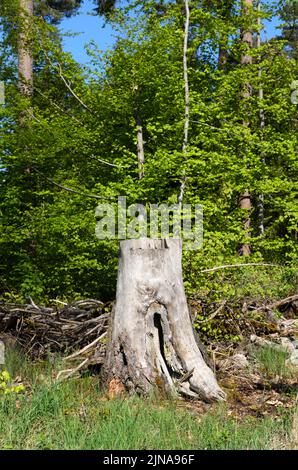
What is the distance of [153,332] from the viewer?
17.6ft

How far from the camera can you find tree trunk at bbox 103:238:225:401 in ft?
17.1

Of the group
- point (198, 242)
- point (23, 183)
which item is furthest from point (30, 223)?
point (198, 242)

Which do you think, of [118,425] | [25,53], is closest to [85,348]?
[118,425]

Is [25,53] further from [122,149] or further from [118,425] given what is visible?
[118,425]

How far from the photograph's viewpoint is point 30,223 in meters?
12.6

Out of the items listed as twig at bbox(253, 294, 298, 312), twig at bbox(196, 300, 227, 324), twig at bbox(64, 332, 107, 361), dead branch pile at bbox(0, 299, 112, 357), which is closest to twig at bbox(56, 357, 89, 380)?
twig at bbox(64, 332, 107, 361)

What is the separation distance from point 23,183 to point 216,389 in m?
9.60

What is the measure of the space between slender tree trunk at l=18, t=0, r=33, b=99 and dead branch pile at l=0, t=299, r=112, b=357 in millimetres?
7223

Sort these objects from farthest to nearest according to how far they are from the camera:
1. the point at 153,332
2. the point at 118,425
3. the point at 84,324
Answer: the point at 84,324, the point at 153,332, the point at 118,425
